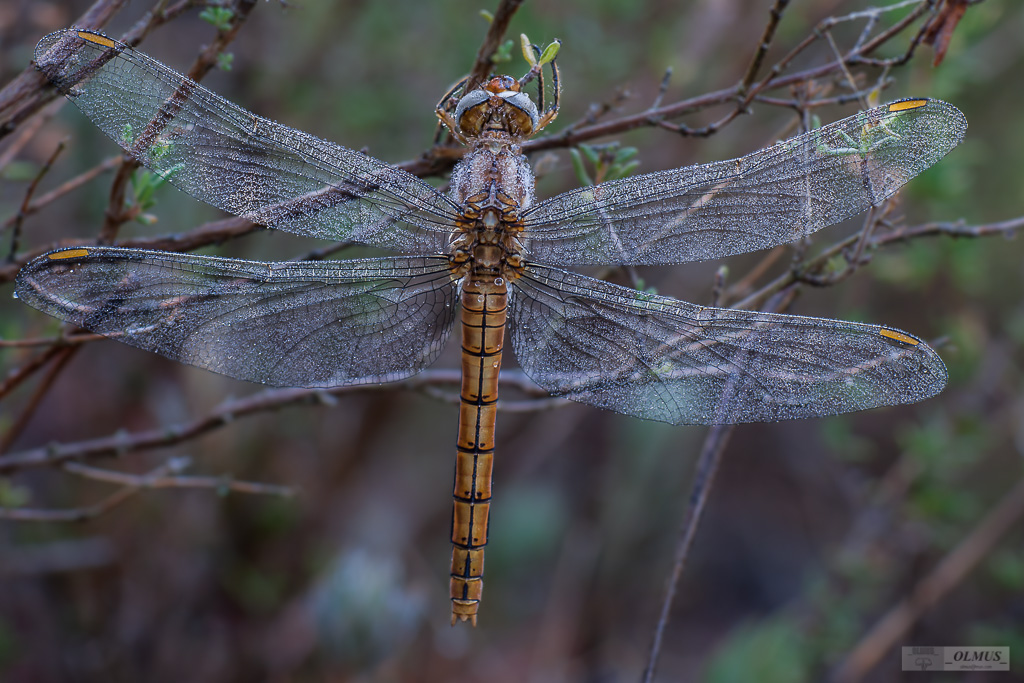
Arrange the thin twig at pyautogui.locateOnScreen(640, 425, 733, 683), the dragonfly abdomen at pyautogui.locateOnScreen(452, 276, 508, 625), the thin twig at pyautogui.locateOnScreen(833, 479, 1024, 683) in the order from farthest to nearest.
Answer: the thin twig at pyautogui.locateOnScreen(833, 479, 1024, 683) → the dragonfly abdomen at pyautogui.locateOnScreen(452, 276, 508, 625) → the thin twig at pyautogui.locateOnScreen(640, 425, 733, 683)

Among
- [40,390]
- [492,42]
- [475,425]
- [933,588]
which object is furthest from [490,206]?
[933,588]

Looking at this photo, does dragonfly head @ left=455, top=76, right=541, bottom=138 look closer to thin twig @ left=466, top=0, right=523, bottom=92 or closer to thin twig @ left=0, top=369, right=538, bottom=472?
thin twig @ left=466, top=0, right=523, bottom=92

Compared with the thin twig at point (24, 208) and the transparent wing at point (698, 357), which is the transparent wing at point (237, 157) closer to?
the thin twig at point (24, 208)

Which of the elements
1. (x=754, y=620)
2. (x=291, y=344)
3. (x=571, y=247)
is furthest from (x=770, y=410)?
(x=754, y=620)

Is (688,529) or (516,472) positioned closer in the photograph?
(688,529)

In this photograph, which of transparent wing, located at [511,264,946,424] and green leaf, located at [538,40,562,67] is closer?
green leaf, located at [538,40,562,67]

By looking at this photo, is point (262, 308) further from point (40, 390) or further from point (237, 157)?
point (40, 390)

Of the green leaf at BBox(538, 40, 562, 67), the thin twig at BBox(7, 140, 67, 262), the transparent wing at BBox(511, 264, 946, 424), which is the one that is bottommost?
the transparent wing at BBox(511, 264, 946, 424)

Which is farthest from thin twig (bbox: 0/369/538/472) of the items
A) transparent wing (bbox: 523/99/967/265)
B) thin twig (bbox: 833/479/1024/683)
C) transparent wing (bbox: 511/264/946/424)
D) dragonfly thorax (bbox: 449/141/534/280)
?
thin twig (bbox: 833/479/1024/683)
